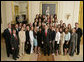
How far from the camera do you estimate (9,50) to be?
7062 millimetres

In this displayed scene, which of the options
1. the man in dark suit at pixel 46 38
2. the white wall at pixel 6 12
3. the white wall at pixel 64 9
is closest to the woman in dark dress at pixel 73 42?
the man in dark suit at pixel 46 38

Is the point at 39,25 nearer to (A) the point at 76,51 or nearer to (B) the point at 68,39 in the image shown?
(B) the point at 68,39

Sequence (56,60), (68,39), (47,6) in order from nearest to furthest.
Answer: (56,60), (68,39), (47,6)

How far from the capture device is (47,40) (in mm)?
7133

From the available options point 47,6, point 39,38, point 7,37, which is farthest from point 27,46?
point 47,6

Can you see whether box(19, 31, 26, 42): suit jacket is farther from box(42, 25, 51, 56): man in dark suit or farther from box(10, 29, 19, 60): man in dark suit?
box(42, 25, 51, 56): man in dark suit

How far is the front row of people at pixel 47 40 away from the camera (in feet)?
23.2

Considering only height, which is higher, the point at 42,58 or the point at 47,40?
the point at 47,40

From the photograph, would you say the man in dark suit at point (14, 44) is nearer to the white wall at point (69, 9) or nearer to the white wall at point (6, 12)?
the white wall at point (6, 12)

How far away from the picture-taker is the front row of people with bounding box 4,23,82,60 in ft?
23.2

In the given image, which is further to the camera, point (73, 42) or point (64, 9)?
point (64, 9)

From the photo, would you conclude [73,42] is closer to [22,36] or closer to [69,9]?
[22,36]

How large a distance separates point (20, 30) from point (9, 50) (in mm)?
1231

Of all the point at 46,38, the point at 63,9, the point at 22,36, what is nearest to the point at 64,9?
the point at 63,9
